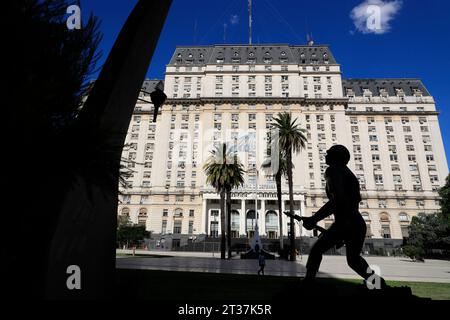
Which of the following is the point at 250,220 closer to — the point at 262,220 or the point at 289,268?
the point at 262,220

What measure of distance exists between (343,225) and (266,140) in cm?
6415

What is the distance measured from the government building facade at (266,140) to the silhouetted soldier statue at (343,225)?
5663cm

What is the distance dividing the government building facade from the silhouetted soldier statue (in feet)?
186

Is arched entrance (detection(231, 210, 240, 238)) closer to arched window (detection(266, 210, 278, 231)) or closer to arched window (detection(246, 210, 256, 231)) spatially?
arched window (detection(246, 210, 256, 231))

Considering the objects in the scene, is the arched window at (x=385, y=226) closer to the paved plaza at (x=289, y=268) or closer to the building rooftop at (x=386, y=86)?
the building rooftop at (x=386, y=86)

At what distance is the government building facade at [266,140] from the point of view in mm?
64188

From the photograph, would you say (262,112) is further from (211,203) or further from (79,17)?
(79,17)

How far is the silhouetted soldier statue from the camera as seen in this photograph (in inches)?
191

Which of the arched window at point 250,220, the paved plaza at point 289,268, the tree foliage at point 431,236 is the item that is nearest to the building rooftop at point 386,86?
the tree foliage at point 431,236

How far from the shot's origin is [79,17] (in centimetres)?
444

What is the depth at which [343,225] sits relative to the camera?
4.91 m

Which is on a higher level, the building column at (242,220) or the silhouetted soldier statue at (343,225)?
the building column at (242,220)

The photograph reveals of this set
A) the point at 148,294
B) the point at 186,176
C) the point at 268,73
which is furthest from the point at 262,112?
the point at 148,294

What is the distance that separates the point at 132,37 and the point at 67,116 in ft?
10.3
